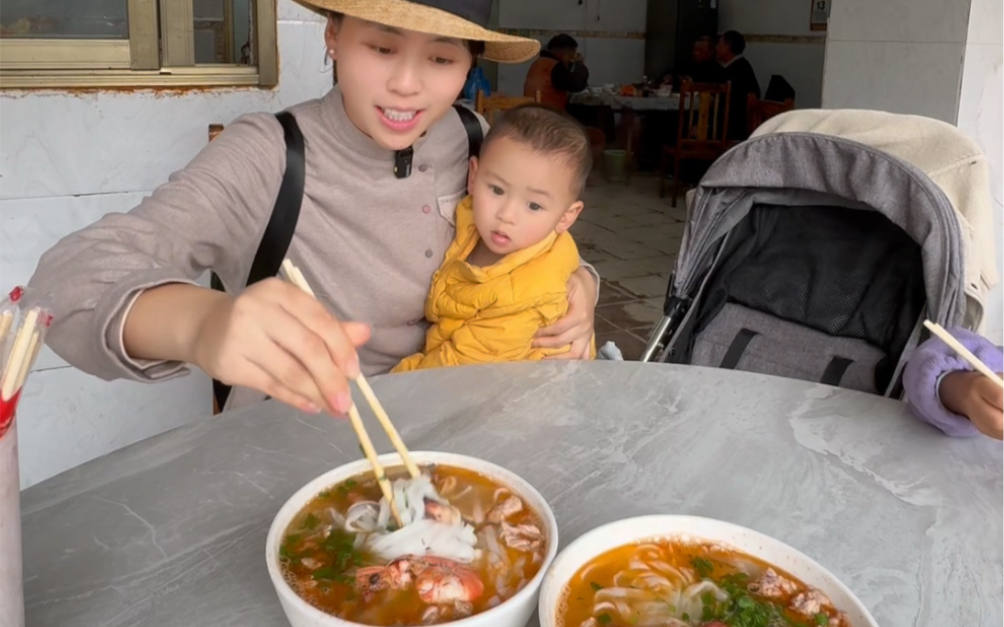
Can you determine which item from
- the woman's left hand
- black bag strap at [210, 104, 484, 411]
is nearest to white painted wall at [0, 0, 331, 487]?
black bag strap at [210, 104, 484, 411]

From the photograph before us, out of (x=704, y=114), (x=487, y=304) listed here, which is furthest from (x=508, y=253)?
(x=704, y=114)

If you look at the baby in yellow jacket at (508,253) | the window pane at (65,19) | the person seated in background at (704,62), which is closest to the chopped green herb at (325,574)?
the baby in yellow jacket at (508,253)

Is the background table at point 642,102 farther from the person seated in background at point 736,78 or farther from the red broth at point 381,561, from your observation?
the red broth at point 381,561

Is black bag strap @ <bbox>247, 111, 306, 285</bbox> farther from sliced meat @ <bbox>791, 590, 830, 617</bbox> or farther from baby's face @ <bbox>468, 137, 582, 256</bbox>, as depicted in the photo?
sliced meat @ <bbox>791, 590, 830, 617</bbox>

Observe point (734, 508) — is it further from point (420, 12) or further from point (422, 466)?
point (420, 12)

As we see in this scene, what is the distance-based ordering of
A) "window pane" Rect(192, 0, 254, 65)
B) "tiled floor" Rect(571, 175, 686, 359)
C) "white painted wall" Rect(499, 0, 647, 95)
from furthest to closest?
1. "white painted wall" Rect(499, 0, 647, 95)
2. "tiled floor" Rect(571, 175, 686, 359)
3. "window pane" Rect(192, 0, 254, 65)

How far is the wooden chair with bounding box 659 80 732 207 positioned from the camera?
7676 mm

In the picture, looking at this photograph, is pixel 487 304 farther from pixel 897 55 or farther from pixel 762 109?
pixel 762 109

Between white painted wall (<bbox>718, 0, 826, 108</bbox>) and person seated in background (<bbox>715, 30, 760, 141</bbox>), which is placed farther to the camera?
white painted wall (<bbox>718, 0, 826, 108</bbox>)

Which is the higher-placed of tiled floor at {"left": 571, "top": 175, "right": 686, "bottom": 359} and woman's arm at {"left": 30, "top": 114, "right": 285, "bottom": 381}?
→ woman's arm at {"left": 30, "top": 114, "right": 285, "bottom": 381}

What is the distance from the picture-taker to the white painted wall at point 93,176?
2.16 metres

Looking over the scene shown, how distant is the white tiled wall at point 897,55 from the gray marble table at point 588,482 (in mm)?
2715

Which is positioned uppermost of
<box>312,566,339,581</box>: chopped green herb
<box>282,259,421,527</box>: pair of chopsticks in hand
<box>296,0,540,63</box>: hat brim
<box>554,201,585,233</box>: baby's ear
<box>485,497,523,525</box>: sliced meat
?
<box>296,0,540,63</box>: hat brim

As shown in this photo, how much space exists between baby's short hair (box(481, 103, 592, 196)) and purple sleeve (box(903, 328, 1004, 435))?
821 millimetres
